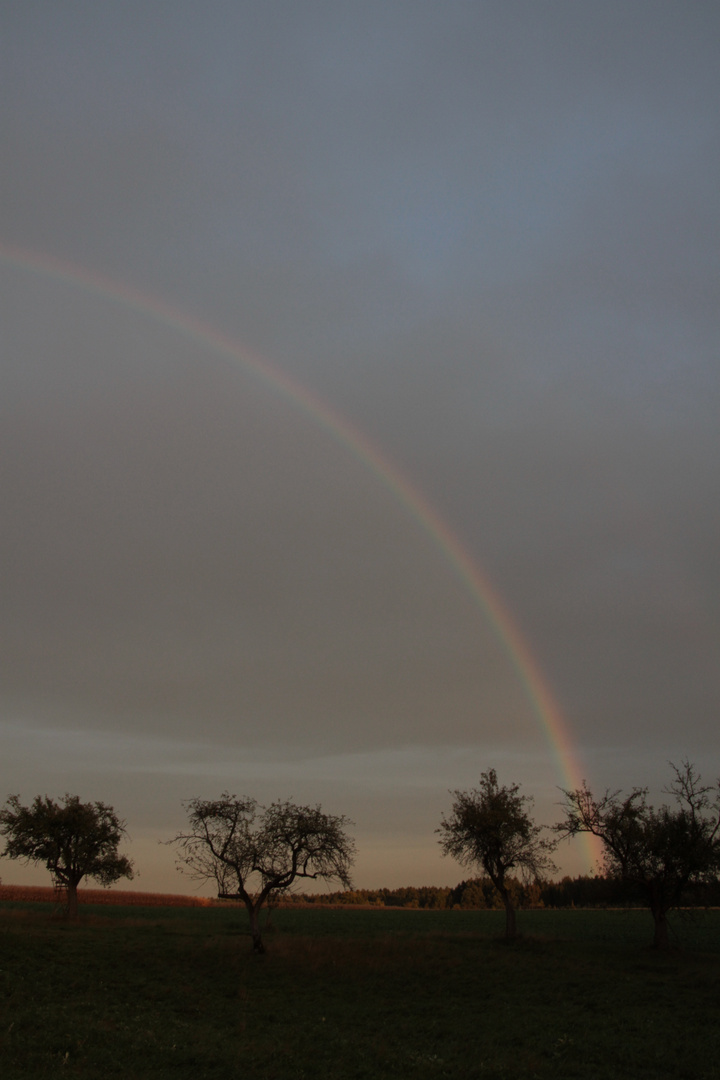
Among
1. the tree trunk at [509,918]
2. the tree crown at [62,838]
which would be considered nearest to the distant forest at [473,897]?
the tree trunk at [509,918]

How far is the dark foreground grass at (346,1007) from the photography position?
18562mm

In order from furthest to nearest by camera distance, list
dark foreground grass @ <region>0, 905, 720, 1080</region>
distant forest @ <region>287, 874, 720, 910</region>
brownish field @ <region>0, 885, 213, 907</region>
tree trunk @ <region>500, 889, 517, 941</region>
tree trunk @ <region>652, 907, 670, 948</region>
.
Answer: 1. distant forest @ <region>287, 874, 720, 910</region>
2. brownish field @ <region>0, 885, 213, 907</region>
3. tree trunk @ <region>500, 889, 517, 941</region>
4. tree trunk @ <region>652, 907, 670, 948</region>
5. dark foreground grass @ <region>0, 905, 720, 1080</region>

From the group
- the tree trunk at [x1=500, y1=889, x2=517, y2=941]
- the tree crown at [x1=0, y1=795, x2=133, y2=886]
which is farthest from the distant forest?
the tree crown at [x1=0, y1=795, x2=133, y2=886]

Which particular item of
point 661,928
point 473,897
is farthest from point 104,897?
point 661,928

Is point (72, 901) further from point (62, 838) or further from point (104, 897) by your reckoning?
point (104, 897)

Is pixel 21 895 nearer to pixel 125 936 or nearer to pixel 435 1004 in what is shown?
pixel 125 936

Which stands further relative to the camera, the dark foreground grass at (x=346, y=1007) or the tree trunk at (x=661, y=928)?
the tree trunk at (x=661, y=928)

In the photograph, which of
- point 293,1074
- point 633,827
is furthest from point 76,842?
point 293,1074

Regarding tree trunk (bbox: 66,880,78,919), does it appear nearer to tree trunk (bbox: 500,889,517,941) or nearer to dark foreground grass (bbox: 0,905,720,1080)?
dark foreground grass (bbox: 0,905,720,1080)

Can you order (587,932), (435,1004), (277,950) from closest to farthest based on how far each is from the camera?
1. (435,1004)
2. (277,950)
3. (587,932)

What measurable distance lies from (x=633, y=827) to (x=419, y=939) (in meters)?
12.8

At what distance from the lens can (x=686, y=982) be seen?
3111cm

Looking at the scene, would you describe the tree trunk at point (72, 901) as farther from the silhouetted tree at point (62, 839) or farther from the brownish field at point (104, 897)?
the brownish field at point (104, 897)

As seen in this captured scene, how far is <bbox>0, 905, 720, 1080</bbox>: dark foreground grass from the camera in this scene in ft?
60.9
